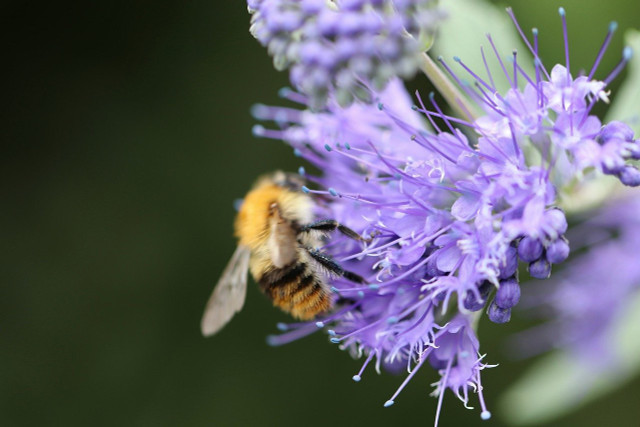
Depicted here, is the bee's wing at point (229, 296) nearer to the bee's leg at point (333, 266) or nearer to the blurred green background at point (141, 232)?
the bee's leg at point (333, 266)

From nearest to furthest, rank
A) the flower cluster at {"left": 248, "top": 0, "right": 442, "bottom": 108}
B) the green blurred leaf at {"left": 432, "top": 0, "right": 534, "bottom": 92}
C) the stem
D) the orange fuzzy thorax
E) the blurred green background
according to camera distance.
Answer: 1. the flower cluster at {"left": 248, "top": 0, "right": 442, "bottom": 108}
2. the stem
3. the orange fuzzy thorax
4. the green blurred leaf at {"left": 432, "top": 0, "right": 534, "bottom": 92}
5. the blurred green background

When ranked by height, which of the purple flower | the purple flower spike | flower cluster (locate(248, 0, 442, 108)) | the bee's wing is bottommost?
the purple flower

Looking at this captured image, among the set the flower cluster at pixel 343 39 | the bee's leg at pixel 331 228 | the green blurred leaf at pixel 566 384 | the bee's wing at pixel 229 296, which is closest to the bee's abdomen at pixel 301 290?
the bee's leg at pixel 331 228

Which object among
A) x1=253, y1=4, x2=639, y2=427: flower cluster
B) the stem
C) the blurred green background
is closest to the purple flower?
the blurred green background

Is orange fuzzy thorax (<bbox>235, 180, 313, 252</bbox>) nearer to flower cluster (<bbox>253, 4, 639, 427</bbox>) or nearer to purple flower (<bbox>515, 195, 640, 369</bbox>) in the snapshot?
flower cluster (<bbox>253, 4, 639, 427</bbox>)

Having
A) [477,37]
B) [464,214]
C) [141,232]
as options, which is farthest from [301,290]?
[141,232]

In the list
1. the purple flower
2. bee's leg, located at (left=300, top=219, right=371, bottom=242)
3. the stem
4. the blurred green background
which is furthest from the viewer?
the blurred green background

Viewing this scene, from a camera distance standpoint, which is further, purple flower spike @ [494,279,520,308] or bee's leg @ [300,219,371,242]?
bee's leg @ [300,219,371,242]
